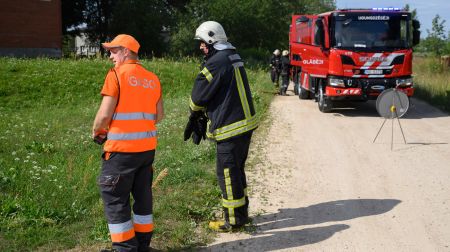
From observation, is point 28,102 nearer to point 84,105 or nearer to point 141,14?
point 84,105

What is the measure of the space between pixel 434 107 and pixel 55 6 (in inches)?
998

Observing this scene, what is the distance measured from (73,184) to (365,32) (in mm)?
9642

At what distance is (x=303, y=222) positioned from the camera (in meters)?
6.00

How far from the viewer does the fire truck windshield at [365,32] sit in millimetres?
13922

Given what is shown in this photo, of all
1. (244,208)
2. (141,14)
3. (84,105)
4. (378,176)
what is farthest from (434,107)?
(141,14)

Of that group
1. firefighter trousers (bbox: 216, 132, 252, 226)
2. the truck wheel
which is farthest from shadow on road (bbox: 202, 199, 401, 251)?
the truck wheel

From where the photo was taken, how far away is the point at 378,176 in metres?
8.04

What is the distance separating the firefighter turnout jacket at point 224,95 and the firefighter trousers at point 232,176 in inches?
4.2

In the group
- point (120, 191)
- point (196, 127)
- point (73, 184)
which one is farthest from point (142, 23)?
point (120, 191)

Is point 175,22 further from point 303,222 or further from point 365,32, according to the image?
point 303,222

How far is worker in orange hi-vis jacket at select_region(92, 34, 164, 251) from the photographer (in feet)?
14.6

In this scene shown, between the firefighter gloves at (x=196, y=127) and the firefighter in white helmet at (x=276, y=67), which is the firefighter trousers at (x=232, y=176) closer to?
the firefighter gloves at (x=196, y=127)

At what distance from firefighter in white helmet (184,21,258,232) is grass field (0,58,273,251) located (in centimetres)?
54

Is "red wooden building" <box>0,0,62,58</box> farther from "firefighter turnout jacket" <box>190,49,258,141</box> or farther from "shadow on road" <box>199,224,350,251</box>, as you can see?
"shadow on road" <box>199,224,350,251</box>
